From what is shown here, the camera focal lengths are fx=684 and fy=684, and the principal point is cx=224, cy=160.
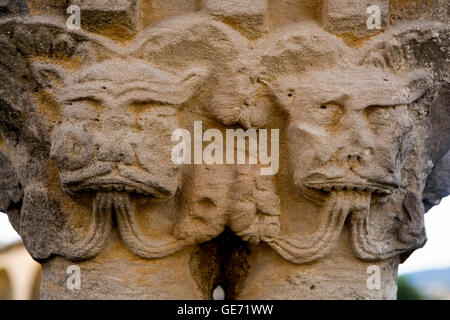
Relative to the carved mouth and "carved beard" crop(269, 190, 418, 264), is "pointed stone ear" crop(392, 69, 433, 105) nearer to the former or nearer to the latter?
"carved beard" crop(269, 190, 418, 264)

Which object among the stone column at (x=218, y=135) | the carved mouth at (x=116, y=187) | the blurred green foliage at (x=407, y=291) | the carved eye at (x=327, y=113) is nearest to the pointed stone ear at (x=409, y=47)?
the stone column at (x=218, y=135)

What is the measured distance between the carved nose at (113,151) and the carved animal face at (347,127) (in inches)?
15.5

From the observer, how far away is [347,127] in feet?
5.23

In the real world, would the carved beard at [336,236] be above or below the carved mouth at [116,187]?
below

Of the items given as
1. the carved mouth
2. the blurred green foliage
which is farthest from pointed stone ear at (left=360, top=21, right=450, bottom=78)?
the blurred green foliage

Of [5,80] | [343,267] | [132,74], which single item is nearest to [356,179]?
[343,267]

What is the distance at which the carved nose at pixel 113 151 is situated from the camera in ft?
5.02

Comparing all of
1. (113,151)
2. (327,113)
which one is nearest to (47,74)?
(113,151)

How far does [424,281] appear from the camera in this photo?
411cm

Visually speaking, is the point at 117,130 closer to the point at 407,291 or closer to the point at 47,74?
the point at 47,74

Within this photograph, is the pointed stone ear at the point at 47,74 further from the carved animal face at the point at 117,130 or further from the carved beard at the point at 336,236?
the carved beard at the point at 336,236

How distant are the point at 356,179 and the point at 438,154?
0.41 meters

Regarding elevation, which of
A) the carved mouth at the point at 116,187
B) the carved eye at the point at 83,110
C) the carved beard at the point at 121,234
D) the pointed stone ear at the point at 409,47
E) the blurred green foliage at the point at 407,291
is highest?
the pointed stone ear at the point at 409,47
